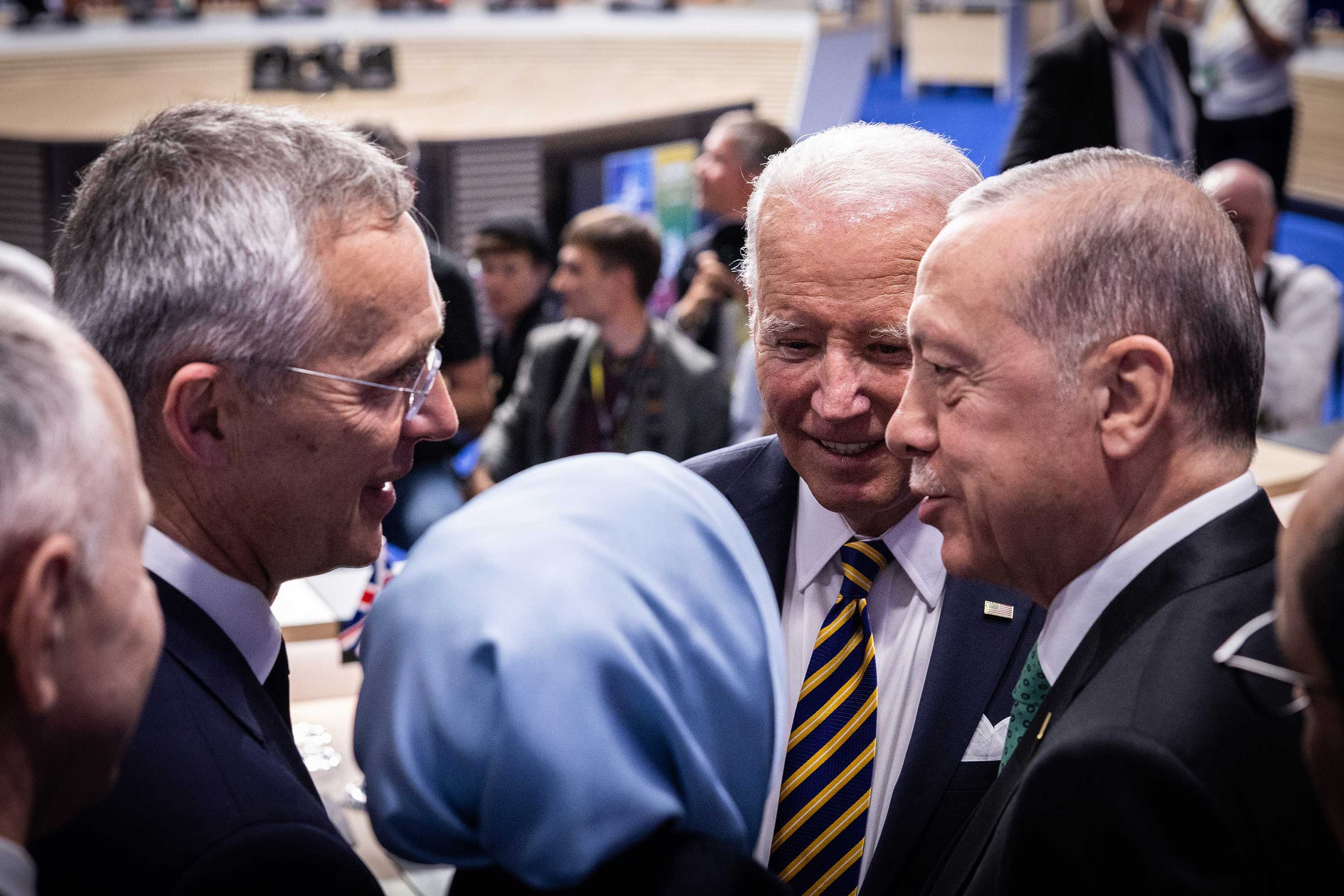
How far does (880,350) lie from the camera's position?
1747 mm

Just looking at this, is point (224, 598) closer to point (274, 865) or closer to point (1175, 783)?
Result: point (274, 865)

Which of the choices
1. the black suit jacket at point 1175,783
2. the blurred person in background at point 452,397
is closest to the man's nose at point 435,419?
the black suit jacket at point 1175,783

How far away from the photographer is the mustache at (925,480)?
4.78 feet

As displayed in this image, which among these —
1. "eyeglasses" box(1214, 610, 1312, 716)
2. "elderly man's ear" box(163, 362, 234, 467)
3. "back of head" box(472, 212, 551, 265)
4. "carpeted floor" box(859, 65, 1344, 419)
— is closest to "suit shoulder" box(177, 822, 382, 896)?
"elderly man's ear" box(163, 362, 234, 467)

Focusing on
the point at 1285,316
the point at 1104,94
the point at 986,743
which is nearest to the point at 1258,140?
the point at 1285,316

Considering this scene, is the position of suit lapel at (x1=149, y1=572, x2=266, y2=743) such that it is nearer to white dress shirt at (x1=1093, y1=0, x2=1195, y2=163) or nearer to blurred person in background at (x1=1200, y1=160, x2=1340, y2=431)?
white dress shirt at (x1=1093, y1=0, x2=1195, y2=163)

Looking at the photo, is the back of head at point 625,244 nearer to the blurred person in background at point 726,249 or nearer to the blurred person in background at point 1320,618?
the blurred person in background at point 726,249

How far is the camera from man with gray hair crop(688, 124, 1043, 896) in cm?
164

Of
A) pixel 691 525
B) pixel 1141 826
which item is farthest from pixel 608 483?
pixel 1141 826

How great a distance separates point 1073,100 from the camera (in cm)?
486

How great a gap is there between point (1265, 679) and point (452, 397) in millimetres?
4038

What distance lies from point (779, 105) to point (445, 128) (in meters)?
3.32

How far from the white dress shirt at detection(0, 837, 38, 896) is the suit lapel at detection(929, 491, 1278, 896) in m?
0.90

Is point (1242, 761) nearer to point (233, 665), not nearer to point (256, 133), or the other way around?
point (233, 665)
